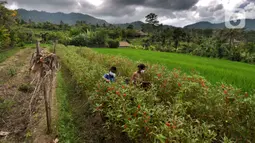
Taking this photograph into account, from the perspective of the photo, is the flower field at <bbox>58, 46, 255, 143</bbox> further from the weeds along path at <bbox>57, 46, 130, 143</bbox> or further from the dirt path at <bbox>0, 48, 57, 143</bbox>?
the dirt path at <bbox>0, 48, 57, 143</bbox>

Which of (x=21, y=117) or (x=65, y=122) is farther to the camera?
(x=21, y=117)

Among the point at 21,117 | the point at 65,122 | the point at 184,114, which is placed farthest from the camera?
the point at 21,117

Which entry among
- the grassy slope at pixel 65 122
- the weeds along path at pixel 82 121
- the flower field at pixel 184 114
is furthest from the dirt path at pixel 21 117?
the flower field at pixel 184 114

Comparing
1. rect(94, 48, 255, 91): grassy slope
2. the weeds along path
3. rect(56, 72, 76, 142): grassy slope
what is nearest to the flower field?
the weeds along path

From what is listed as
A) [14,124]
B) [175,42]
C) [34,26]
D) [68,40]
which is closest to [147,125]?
[14,124]

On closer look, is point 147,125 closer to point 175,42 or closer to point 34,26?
point 175,42

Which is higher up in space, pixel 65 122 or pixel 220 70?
pixel 220 70

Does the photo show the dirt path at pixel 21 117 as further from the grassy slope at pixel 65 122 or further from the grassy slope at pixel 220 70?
the grassy slope at pixel 220 70

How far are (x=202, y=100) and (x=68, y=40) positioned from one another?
3354 cm

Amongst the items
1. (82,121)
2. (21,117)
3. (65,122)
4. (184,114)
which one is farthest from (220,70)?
(21,117)

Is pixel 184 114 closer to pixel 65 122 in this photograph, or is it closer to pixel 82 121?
pixel 82 121

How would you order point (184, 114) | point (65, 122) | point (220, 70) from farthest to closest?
point (220, 70) → point (65, 122) → point (184, 114)

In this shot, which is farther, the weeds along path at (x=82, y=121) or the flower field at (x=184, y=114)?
the weeds along path at (x=82, y=121)

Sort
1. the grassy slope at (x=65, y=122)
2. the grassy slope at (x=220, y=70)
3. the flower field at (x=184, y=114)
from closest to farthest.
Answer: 1. the flower field at (x=184, y=114)
2. the grassy slope at (x=65, y=122)
3. the grassy slope at (x=220, y=70)
